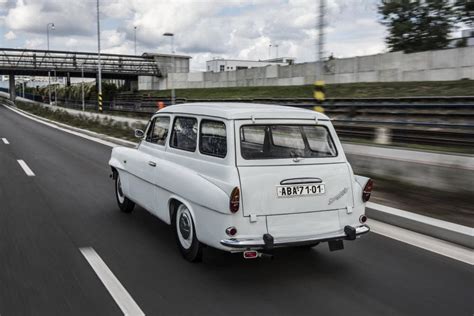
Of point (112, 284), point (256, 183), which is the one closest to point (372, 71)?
point (256, 183)

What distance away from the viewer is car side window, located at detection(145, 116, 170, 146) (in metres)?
5.85

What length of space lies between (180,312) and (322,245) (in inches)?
93.9

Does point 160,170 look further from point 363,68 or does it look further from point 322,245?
point 363,68

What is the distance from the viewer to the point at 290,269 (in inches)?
186

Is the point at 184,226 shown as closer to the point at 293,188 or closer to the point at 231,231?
the point at 231,231

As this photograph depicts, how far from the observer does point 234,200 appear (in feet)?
14.0

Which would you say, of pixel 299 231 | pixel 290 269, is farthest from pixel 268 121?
pixel 290 269

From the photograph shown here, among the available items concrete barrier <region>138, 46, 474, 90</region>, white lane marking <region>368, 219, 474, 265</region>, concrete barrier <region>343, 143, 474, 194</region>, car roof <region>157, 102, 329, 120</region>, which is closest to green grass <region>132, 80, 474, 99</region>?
Result: concrete barrier <region>138, 46, 474, 90</region>

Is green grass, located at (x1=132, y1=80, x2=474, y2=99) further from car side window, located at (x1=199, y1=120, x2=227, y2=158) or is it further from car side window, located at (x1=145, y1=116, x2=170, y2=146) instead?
car side window, located at (x1=199, y1=120, x2=227, y2=158)

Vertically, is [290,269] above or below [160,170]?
below

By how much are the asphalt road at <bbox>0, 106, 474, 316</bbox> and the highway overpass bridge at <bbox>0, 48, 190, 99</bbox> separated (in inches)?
2771

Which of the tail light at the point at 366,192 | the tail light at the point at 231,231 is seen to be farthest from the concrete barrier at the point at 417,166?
the tail light at the point at 231,231

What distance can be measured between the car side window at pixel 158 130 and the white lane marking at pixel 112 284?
1.57 m

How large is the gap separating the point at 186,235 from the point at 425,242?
2.86 m
